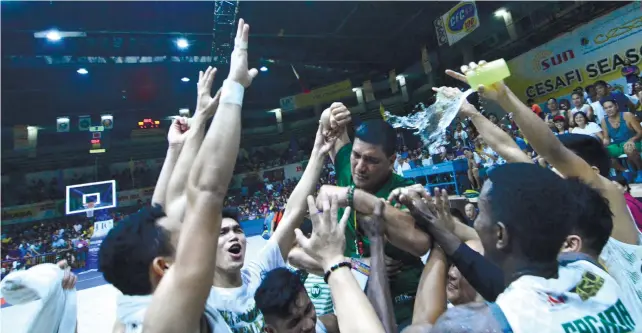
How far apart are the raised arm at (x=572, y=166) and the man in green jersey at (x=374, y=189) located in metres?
0.65

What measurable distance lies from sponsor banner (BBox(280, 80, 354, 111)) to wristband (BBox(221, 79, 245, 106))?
62.2ft

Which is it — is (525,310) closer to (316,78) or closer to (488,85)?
(488,85)

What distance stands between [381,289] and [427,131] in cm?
336

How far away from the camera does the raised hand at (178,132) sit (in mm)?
2459

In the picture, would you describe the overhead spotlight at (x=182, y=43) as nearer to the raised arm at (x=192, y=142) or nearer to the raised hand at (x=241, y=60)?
the raised arm at (x=192, y=142)

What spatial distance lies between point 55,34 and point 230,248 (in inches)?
545

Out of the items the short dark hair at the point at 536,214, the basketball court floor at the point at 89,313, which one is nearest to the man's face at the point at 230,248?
the short dark hair at the point at 536,214

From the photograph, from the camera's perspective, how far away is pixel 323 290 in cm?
227

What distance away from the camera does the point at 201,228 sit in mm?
1165

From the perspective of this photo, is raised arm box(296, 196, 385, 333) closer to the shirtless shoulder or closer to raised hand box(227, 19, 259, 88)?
the shirtless shoulder

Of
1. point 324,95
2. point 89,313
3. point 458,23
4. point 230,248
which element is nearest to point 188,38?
point 324,95

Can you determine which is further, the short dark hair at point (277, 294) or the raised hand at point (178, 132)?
the raised hand at point (178, 132)

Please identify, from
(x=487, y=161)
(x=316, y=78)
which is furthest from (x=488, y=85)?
(x=316, y=78)

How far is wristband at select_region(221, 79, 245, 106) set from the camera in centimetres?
136
